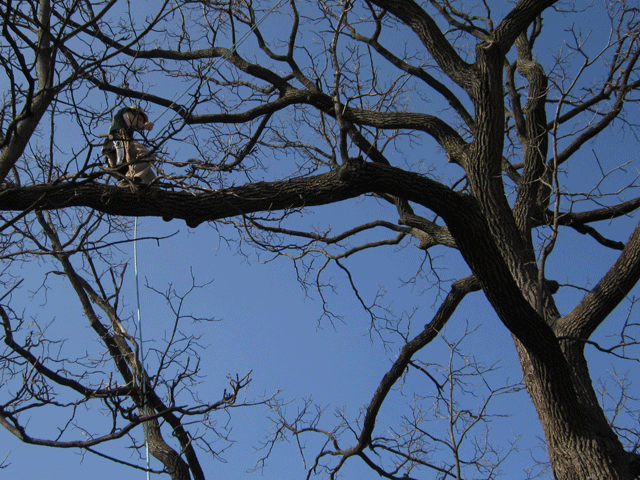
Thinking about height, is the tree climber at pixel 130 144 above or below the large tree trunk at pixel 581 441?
above

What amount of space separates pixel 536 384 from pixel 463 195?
1.61m

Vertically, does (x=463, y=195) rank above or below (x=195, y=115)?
below

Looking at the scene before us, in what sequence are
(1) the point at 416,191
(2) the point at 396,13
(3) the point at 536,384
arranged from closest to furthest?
(1) the point at 416,191 → (3) the point at 536,384 → (2) the point at 396,13

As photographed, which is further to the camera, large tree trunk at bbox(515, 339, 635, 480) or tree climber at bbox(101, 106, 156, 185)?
tree climber at bbox(101, 106, 156, 185)

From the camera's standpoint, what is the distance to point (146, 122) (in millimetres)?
4738

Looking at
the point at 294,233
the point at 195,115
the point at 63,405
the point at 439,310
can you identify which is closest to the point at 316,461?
the point at 439,310

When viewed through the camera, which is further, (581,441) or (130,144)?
(130,144)

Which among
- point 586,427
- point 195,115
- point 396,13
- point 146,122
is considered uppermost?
point 396,13

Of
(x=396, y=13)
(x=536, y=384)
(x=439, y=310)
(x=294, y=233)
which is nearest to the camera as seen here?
(x=536, y=384)

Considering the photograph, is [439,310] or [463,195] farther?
[439,310]

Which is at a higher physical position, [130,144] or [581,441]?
[130,144]

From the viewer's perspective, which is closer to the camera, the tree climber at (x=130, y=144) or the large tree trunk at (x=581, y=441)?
the large tree trunk at (x=581, y=441)

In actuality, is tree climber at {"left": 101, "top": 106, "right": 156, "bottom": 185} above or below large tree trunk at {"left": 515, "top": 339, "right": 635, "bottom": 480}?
above

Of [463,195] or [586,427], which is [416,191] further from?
[586,427]
